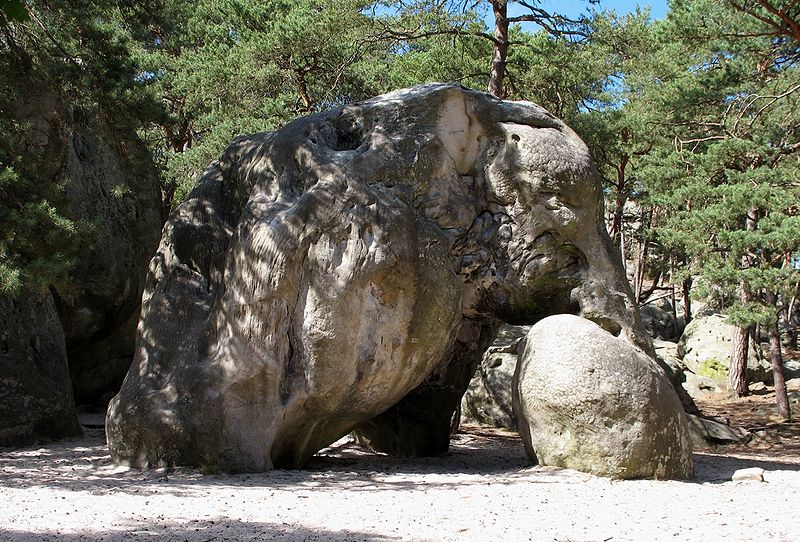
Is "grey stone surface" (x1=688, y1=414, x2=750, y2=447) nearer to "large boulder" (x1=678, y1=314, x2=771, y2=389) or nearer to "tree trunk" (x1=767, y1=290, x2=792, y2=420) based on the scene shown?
"tree trunk" (x1=767, y1=290, x2=792, y2=420)

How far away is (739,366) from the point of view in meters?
20.0

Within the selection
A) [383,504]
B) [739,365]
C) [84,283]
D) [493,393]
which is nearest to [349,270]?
[383,504]

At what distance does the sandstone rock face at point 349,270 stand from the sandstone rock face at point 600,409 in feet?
3.38

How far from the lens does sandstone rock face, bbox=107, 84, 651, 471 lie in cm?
755

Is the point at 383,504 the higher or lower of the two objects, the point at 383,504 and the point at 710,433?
the lower

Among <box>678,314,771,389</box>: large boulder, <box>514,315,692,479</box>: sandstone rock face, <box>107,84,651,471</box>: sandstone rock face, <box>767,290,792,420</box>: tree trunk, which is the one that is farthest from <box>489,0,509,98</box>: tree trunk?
<box>678,314,771,389</box>: large boulder

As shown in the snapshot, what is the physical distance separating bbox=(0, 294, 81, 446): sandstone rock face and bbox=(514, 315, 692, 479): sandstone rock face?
20.7 ft

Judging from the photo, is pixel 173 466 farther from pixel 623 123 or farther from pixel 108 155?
pixel 623 123

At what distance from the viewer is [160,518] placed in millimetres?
5301

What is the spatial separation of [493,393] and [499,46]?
19.6ft

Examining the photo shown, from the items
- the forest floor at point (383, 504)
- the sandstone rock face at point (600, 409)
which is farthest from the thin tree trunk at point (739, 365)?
the sandstone rock face at point (600, 409)

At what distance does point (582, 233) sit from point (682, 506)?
338 cm

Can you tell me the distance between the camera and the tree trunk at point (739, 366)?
1994cm

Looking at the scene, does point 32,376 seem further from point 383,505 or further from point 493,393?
point 493,393
